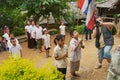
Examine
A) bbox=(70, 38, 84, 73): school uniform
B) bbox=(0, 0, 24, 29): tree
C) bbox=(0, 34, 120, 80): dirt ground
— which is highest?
bbox=(0, 0, 24, 29): tree

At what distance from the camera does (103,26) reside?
364 inches

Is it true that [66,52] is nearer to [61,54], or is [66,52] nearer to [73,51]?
[61,54]

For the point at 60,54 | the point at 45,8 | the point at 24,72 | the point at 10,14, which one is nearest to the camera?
the point at 24,72

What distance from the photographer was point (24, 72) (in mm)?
6734

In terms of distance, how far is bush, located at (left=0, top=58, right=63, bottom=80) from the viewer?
6.64 meters

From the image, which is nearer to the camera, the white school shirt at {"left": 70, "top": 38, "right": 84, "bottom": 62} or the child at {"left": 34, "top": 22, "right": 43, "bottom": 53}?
the white school shirt at {"left": 70, "top": 38, "right": 84, "bottom": 62}

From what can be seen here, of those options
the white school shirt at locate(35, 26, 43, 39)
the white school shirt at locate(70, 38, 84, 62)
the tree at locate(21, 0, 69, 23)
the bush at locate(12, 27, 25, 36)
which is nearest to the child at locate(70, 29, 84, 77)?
the white school shirt at locate(70, 38, 84, 62)

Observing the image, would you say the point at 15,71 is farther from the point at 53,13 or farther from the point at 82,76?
the point at 53,13

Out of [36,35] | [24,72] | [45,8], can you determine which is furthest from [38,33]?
[24,72]

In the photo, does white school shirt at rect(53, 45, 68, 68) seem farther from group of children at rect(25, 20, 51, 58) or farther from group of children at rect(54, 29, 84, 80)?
group of children at rect(25, 20, 51, 58)

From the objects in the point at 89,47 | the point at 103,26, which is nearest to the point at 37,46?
the point at 89,47

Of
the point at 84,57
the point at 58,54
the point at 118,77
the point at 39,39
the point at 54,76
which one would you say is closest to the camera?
the point at 118,77

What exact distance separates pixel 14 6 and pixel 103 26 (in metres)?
11.0

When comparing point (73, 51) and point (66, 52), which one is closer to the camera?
point (66, 52)
